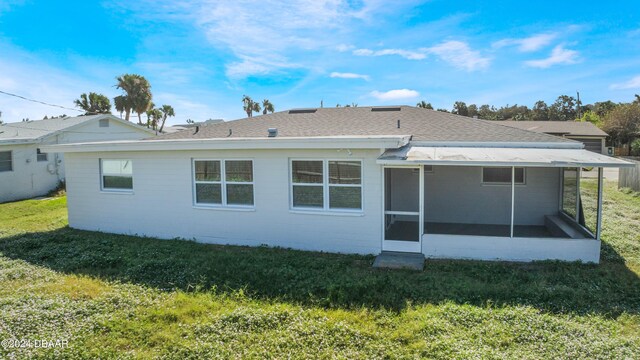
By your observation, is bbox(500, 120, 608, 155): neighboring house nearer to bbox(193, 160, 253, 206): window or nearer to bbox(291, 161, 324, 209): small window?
bbox(291, 161, 324, 209): small window

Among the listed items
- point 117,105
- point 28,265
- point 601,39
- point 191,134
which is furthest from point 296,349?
point 117,105

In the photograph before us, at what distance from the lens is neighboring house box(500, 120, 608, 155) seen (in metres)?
31.1

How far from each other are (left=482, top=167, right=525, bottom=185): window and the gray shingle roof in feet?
3.87

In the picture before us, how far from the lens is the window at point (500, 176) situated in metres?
11.7

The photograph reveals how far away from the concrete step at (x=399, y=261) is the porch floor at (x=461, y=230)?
1043 mm

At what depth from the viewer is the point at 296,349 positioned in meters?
5.11

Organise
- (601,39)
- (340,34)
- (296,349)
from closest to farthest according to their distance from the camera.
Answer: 1. (296,349)
2. (340,34)
3. (601,39)

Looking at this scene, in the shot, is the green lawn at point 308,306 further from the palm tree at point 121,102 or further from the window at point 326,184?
the palm tree at point 121,102

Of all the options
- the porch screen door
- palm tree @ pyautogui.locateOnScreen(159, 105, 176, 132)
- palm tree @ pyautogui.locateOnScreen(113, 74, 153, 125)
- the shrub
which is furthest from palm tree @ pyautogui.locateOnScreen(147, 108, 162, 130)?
the shrub

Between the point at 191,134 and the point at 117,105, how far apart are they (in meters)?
24.5

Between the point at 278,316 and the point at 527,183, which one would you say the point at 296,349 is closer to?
the point at 278,316

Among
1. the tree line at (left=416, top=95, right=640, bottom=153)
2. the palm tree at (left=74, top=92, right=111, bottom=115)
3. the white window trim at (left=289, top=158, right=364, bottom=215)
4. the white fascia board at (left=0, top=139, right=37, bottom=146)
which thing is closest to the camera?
the white window trim at (left=289, top=158, right=364, bottom=215)

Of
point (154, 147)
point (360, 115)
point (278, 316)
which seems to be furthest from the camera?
point (360, 115)

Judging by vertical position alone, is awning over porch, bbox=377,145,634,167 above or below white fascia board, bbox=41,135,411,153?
below
